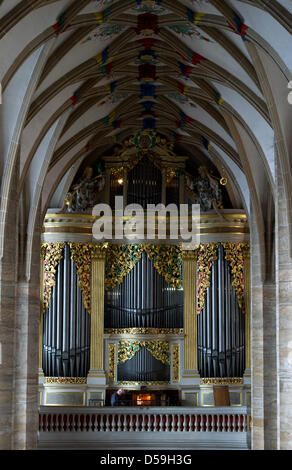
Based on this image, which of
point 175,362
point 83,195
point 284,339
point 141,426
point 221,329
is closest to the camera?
point 284,339

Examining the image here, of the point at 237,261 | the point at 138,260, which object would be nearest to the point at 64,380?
the point at 138,260

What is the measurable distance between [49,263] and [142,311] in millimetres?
2867

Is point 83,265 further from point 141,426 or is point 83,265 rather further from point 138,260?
point 141,426

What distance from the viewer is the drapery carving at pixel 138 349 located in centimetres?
2281

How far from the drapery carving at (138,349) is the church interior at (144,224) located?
39 mm

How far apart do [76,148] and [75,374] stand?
19.8 ft

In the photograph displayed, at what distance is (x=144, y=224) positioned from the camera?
921 inches

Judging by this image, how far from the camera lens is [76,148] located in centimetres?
2206

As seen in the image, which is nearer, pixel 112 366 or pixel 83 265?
pixel 112 366

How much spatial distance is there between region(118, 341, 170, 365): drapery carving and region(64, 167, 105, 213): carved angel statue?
3.85 m
